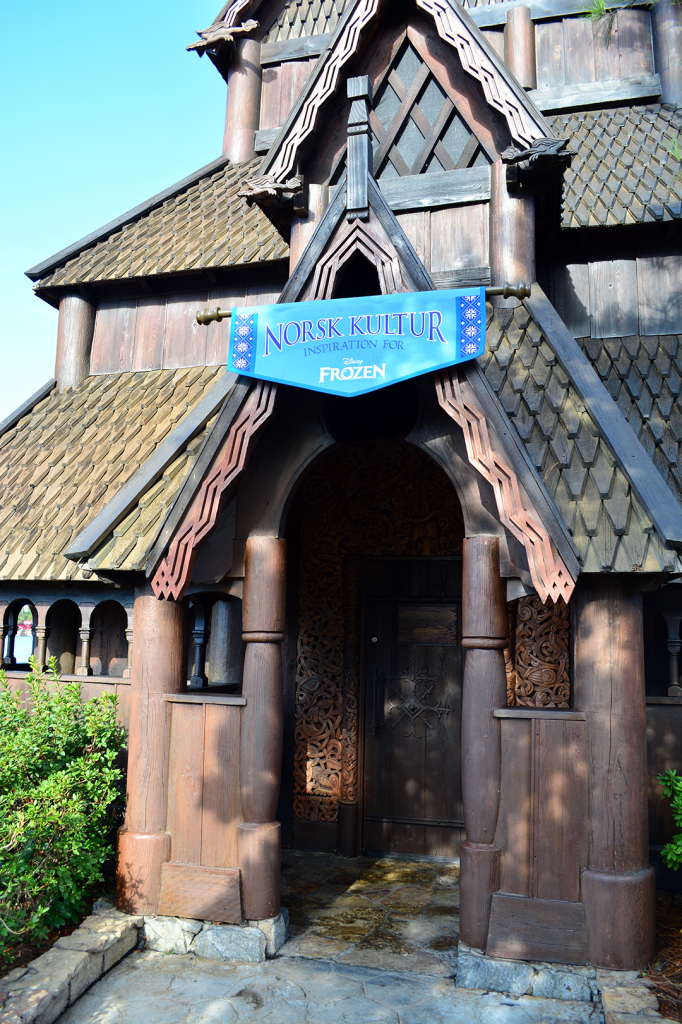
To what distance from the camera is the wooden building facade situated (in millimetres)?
4586

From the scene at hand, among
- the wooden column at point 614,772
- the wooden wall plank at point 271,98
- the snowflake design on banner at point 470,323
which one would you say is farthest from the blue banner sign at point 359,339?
the wooden wall plank at point 271,98

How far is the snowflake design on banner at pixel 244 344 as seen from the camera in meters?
5.07

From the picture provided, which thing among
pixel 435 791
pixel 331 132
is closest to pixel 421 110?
pixel 331 132

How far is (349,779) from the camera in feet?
23.8

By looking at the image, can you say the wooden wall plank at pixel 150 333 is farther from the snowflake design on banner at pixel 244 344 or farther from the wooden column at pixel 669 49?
the wooden column at pixel 669 49

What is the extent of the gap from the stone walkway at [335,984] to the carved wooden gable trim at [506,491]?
239 centimetres

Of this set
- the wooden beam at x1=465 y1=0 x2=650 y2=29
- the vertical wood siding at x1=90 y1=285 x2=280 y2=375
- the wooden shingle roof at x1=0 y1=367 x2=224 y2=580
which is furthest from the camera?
the wooden beam at x1=465 y1=0 x2=650 y2=29

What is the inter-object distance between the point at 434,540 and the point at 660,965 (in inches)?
154

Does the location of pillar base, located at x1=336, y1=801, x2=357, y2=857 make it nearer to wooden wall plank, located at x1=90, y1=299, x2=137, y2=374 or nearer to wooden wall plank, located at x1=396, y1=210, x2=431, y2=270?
wooden wall plank, located at x1=396, y1=210, x2=431, y2=270

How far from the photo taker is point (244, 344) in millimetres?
5121

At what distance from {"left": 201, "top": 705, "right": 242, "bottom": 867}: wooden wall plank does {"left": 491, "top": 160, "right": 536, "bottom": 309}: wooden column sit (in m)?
3.88

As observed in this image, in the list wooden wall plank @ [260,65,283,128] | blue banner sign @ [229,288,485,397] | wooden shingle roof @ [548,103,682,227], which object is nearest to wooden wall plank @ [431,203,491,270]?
blue banner sign @ [229,288,485,397]

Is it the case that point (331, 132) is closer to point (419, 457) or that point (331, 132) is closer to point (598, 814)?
point (419, 457)

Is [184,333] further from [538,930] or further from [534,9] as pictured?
[538,930]
